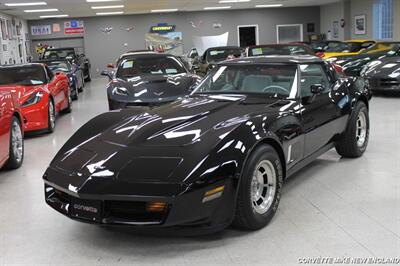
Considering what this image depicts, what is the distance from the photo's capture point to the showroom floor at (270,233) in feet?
10.3

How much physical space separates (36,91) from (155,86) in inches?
81.9

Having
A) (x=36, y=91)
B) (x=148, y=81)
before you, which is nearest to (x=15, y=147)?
(x=36, y=91)

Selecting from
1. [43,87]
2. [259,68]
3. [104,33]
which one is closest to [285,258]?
[259,68]

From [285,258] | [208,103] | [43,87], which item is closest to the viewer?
[285,258]

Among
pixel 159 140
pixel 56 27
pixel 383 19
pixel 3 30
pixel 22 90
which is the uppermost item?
pixel 56 27

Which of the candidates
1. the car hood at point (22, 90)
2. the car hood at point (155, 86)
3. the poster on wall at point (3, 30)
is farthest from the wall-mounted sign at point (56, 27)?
the car hood at point (155, 86)

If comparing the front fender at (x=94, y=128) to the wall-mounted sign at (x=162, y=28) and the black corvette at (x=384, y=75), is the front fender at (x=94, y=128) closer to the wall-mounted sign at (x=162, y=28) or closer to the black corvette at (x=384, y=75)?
the black corvette at (x=384, y=75)

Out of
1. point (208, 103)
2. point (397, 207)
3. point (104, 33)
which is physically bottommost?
point (397, 207)

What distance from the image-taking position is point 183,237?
11.3 ft

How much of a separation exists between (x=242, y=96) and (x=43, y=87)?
524cm

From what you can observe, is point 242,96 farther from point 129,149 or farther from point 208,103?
point 129,149

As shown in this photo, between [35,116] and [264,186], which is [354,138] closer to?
[264,186]

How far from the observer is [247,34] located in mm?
27859

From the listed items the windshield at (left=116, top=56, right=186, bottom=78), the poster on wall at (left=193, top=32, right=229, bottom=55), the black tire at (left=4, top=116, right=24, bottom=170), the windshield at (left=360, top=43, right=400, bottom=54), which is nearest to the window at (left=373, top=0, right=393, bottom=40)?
the windshield at (left=360, top=43, right=400, bottom=54)
